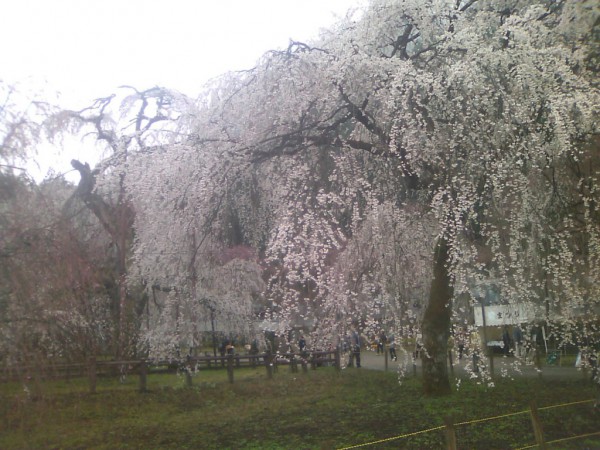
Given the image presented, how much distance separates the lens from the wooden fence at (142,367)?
17.1ft

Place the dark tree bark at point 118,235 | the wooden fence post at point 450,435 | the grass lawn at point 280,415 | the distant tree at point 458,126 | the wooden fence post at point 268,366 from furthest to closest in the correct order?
the wooden fence post at point 268,366 → the dark tree bark at point 118,235 → the grass lawn at point 280,415 → the distant tree at point 458,126 → the wooden fence post at point 450,435

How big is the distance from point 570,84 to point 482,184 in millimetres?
1647

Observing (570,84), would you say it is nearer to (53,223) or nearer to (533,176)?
(533,176)

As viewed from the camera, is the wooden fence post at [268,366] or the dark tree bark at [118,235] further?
the wooden fence post at [268,366]

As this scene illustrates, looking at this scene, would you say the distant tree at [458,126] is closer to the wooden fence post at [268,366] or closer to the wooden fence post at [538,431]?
the wooden fence post at [538,431]

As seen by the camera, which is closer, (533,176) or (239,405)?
(533,176)

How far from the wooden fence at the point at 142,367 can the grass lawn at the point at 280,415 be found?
15 centimetres

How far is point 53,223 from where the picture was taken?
5.65 m

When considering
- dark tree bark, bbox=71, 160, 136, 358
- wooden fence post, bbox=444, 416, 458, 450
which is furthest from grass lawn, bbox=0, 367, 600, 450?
dark tree bark, bbox=71, 160, 136, 358

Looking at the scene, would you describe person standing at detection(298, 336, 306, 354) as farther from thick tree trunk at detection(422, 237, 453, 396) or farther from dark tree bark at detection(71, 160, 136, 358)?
dark tree bark at detection(71, 160, 136, 358)

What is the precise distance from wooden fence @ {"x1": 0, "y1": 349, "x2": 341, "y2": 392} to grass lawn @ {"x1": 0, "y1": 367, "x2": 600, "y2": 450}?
0.15m

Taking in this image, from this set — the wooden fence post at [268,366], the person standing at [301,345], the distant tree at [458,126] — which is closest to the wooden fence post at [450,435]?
the distant tree at [458,126]

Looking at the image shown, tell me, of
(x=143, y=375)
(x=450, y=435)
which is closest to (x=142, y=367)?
(x=143, y=375)

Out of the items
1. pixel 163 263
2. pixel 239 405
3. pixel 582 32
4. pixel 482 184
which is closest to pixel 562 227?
pixel 482 184
